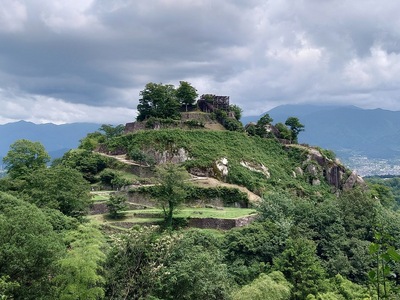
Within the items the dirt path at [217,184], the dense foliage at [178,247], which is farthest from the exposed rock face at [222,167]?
the dirt path at [217,184]

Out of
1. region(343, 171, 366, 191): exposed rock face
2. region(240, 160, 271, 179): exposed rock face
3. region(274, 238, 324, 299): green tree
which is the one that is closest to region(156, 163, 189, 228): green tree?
region(274, 238, 324, 299): green tree

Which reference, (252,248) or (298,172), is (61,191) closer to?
(252,248)

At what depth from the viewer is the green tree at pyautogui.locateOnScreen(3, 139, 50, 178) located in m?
49.8

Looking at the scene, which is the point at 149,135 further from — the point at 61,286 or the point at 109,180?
the point at 61,286

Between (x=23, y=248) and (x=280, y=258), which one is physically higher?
(x=23, y=248)

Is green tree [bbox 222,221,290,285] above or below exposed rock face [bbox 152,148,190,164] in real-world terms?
below

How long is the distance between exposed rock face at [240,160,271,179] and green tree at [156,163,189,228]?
18151mm

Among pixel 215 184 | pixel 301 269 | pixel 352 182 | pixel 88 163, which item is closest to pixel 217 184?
pixel 215 184

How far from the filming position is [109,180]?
49.7 m

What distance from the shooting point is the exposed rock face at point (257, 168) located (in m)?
56.7

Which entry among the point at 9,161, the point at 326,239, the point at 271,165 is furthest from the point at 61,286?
the point at 271,165

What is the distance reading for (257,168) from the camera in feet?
188

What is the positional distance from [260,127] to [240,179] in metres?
17.5

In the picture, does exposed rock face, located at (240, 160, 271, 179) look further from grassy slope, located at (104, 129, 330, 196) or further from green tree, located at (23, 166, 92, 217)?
green tree, located at (23, 166, 92, 217)
